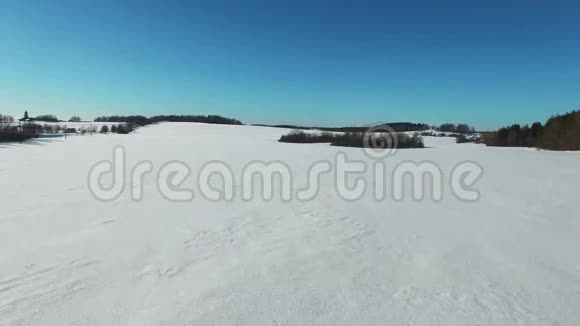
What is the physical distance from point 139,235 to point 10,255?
127 centimetres

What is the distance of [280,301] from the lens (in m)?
2.47

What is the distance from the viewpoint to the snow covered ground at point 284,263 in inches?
91.4

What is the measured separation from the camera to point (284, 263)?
3.23 metres

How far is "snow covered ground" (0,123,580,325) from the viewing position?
91.4 inches

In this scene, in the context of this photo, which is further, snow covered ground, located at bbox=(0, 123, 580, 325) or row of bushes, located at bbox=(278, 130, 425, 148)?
row of bushes, located at bbox=(278, 130, 425, 148)

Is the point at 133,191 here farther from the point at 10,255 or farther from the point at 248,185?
the point at 10,255
